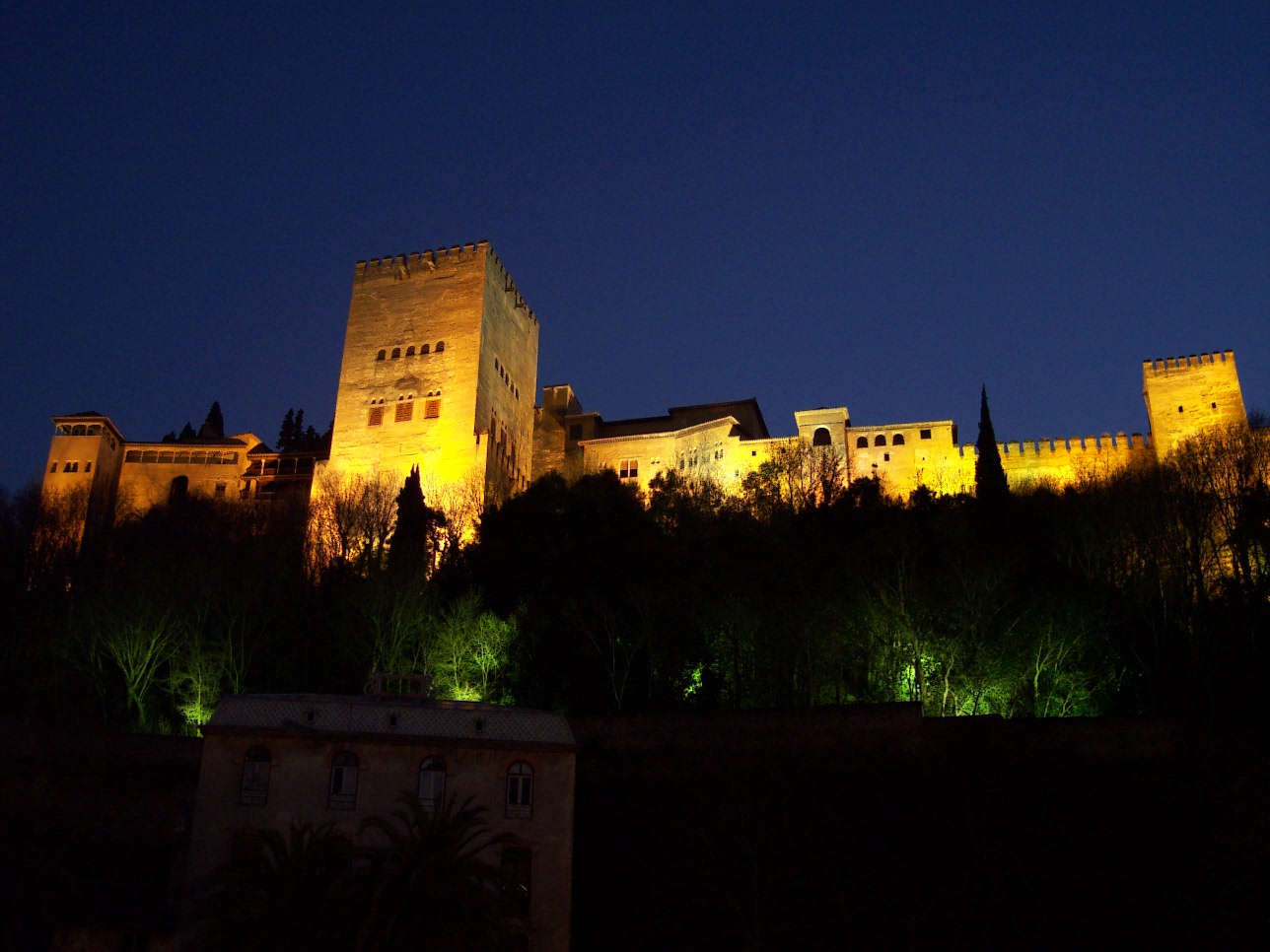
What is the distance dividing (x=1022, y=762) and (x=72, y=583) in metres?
36.6

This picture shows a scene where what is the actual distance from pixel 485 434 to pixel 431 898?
41071 mm

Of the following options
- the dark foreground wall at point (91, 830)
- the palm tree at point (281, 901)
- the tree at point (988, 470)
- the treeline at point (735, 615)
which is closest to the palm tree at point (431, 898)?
the palm tree at point (281, 901)

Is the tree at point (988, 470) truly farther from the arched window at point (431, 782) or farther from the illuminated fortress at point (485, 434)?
the arched window at point (431, 782)

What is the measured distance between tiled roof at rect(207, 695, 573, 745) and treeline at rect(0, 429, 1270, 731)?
8.75m

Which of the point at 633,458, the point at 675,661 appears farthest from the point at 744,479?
the point at 675,661

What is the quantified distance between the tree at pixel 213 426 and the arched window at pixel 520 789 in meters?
68.3

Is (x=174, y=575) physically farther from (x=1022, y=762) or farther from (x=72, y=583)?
(x=1022, y=762)

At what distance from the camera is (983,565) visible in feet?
119

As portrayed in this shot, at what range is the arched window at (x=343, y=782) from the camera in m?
25.9

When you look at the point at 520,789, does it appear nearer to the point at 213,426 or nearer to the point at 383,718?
the point at 383,718

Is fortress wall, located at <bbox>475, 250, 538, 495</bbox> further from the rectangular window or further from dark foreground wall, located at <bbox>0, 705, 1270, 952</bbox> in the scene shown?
the rectangular window

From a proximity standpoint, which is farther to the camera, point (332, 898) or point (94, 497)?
point (94, 497)

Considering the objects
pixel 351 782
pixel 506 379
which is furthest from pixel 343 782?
pixel 506 379

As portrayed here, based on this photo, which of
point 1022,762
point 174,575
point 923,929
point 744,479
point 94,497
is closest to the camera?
point 923,929
